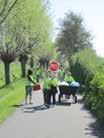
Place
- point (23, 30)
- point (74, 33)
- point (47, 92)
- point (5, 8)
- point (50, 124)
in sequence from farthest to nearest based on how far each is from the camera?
point (74, 33), point (23, 30), point (5, 8), point (47, 92), point (50, 124)

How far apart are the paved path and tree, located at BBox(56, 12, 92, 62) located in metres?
68.1

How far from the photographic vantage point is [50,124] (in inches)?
672

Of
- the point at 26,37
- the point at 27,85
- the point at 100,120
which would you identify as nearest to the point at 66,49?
the point at 26,37

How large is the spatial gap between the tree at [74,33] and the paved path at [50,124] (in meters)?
68.1

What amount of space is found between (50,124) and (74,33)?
74459 millimetres

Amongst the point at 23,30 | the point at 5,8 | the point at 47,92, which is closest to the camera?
the point at 47,92

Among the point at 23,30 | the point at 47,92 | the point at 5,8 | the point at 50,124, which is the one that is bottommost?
the point at 50,124

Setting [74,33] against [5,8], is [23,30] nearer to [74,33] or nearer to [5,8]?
[5,8]

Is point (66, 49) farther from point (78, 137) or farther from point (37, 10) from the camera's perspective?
point (78, 137)

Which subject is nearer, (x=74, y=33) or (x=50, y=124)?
(x=50, y=124)

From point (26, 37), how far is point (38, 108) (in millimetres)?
22104

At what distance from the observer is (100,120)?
56.4 feet

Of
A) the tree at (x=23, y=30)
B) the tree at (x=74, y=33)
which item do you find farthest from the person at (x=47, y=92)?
the tree at (x=74, y=33)

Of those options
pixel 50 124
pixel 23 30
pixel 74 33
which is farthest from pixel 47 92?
pixel 74 33
